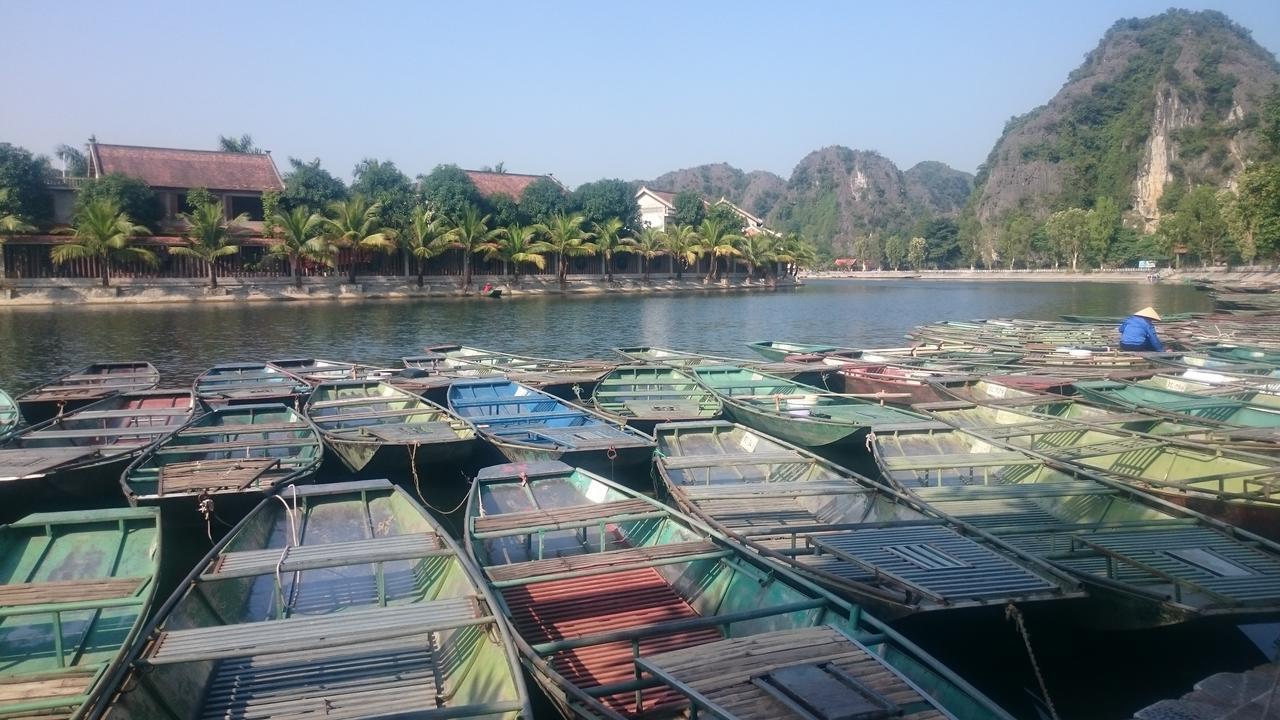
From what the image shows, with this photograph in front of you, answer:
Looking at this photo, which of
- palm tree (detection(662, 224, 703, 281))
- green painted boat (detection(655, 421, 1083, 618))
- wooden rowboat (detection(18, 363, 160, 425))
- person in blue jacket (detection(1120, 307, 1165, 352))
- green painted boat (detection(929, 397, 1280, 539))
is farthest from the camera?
palm tree (detection(662, 224, 703, 281))

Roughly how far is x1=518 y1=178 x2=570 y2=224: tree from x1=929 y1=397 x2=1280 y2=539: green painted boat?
5466 cm

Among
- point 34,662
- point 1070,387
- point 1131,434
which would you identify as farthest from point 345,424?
point 1070,387

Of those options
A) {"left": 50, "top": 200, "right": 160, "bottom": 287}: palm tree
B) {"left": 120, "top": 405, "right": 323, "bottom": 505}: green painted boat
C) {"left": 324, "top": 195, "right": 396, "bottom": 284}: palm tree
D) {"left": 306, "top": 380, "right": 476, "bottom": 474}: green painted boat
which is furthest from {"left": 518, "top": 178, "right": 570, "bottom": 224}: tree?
{"left": 120, "top": 405, "right": 323, "bottom": 505}: green painted boat

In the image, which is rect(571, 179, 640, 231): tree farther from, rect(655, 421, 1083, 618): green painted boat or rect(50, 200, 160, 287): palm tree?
rect(655, 421, 1083, 618): green painted boat

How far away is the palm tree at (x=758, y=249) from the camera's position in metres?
78.6

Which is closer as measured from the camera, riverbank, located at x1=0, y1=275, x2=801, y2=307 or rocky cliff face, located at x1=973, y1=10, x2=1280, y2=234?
riverbank, located at x1=0, y1=275, x2=801, y2=307

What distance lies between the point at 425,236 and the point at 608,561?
173 ft

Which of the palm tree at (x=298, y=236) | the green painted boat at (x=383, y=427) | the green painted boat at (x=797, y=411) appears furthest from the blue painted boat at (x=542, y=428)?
the palm tree at (x=298, y=236)

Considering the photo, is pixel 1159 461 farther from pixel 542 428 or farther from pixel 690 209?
pixel 690 209

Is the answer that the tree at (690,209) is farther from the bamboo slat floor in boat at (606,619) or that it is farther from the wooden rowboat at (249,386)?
Answer: the bamboo slat floor in boat at (606,619)

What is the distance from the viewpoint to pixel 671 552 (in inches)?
304

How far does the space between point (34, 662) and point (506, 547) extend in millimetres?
4339

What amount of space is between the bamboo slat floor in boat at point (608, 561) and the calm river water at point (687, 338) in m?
1.18

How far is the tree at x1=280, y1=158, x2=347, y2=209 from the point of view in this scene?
5462cm
